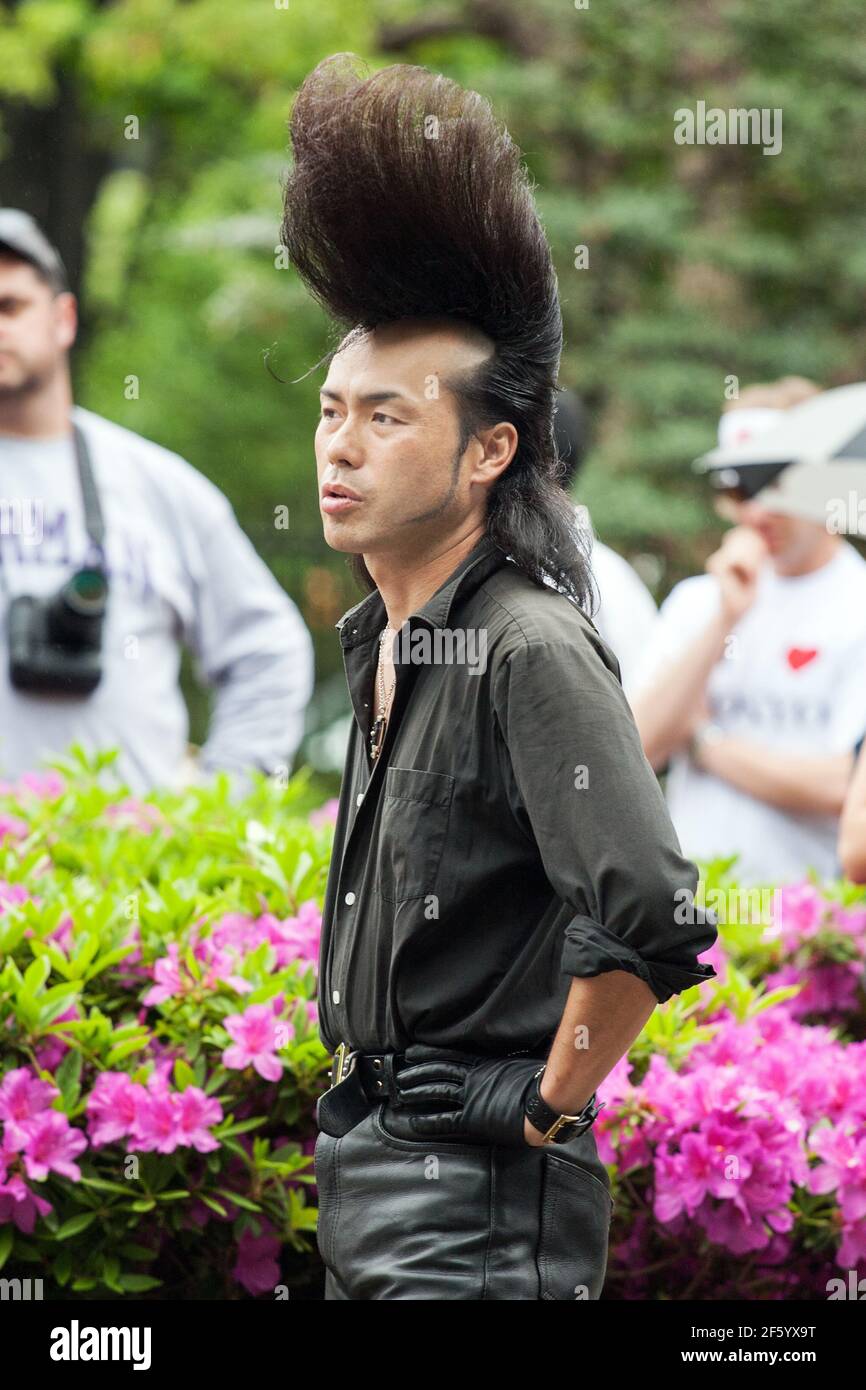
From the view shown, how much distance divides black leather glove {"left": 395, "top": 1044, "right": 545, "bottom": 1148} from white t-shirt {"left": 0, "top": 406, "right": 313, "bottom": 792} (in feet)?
9.33

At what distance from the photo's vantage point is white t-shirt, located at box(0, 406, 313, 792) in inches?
203

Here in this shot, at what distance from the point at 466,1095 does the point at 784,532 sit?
3.19m

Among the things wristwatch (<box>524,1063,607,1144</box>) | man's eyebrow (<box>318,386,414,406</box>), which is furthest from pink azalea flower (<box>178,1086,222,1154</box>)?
man's eyebrow (<box>318,386,414,406</box>)

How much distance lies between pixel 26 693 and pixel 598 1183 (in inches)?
122

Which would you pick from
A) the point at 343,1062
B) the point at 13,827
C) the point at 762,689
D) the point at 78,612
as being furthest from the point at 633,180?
the point at 343,1062

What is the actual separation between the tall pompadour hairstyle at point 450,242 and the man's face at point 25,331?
290 centimetres

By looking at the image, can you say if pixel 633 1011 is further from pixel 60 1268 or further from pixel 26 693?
pixel 26 693

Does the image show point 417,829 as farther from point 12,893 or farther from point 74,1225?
point 12,893

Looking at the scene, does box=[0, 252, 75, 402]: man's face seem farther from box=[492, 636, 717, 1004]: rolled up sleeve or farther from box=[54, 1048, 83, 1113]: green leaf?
box=[492, 636, 717, 1004]: rolled up sleeve

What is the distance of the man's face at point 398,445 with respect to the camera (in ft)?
7.87

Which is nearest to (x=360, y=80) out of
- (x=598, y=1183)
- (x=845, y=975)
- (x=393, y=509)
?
(x=393, y=509)

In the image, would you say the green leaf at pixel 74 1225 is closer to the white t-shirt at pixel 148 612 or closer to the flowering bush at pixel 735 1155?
the flowering bush at pixel 735 1155
